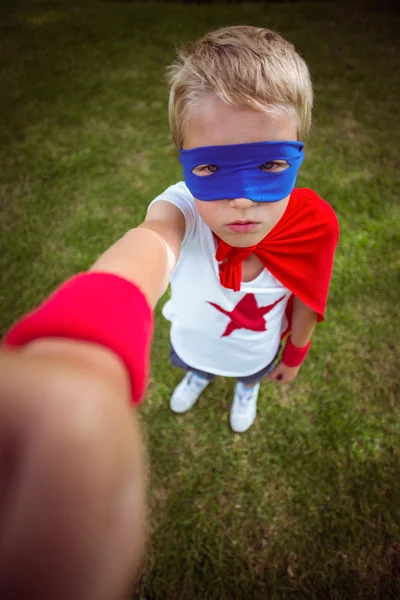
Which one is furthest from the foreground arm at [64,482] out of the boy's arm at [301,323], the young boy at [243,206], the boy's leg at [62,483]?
the boy's arm at [301,323]

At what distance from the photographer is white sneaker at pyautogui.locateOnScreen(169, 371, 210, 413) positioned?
6.65 ft

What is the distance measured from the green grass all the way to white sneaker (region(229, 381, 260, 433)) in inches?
3.0

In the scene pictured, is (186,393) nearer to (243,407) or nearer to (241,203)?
(243,407)

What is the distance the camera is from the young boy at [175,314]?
0.31m

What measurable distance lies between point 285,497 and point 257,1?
6024 millimetres

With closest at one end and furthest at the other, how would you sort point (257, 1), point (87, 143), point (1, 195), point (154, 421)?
point (154, 421) → point (1, 195) → point (87, 143) → point (257, 1)

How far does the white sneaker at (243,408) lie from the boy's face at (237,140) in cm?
115

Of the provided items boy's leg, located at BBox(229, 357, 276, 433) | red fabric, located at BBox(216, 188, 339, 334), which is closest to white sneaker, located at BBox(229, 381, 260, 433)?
boy's leg, located at BBox(229, 357, 276, 433)

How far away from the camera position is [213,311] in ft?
4.33

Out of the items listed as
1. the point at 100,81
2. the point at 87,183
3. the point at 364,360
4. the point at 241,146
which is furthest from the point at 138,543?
the point at 100,81

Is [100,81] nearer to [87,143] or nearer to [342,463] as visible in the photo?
[87,143]

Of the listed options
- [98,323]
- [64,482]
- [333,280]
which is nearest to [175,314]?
[98,323]

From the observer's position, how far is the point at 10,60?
402cm

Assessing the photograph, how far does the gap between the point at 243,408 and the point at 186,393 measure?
12.8 inches
